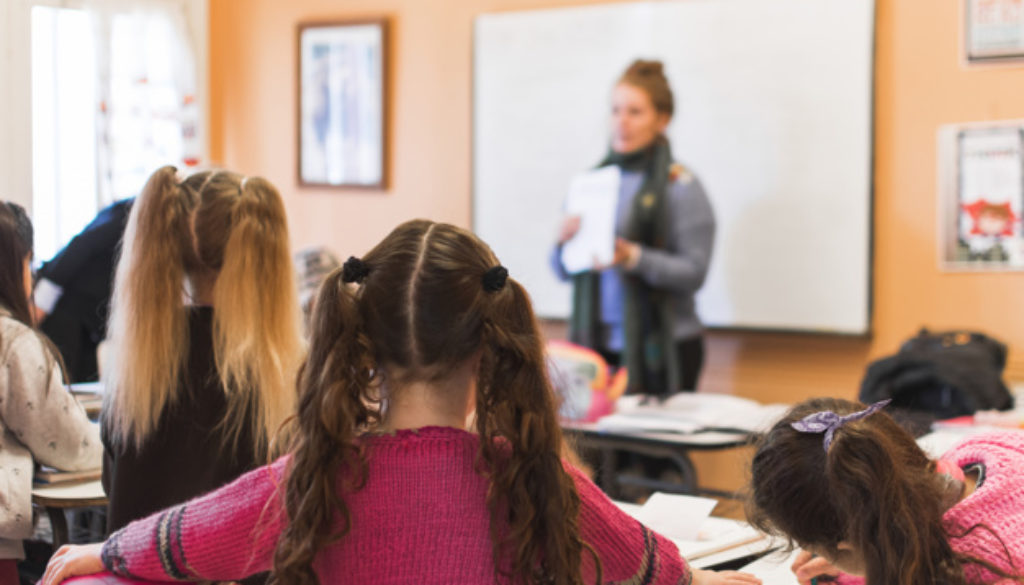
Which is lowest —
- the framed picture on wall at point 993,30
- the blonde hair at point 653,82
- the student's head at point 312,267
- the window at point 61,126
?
the student's head at point 312,267

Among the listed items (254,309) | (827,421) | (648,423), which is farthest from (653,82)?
(827,421)

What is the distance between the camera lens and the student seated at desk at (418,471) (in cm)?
120

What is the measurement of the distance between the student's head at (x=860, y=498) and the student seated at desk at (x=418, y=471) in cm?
15

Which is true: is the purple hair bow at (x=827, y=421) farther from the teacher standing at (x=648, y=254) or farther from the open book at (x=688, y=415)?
the teacher standing at (x=648, y=254)

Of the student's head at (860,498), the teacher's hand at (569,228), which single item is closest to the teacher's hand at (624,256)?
the teacher's hand at (569,228)

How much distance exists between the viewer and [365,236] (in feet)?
15.9

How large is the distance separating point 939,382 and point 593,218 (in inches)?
51.2

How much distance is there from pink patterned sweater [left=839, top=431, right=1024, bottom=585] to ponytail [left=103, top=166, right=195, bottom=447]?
3.50 ft

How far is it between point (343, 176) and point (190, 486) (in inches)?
127

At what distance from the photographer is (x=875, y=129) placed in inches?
148

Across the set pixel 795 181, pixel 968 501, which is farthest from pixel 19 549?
pixel 795 181

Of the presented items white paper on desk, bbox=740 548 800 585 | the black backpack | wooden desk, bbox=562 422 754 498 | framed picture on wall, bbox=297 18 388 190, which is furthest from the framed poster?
framed picture on wall, bbox=297 18 388 190

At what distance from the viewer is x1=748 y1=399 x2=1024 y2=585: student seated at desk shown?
3.91ft

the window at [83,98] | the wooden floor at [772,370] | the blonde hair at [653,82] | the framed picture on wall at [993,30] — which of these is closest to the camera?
the window at [83,98]
